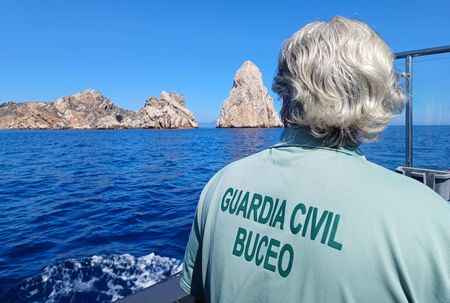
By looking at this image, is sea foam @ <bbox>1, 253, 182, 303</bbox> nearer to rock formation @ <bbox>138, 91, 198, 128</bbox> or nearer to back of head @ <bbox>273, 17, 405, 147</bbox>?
back of head @ <bbox>273, 17, 405, 147</bbox>

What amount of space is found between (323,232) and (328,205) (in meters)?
0.08

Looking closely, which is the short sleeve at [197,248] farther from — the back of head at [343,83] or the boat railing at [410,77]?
the boat railing at [410,77]

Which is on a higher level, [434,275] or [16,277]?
[434,275]

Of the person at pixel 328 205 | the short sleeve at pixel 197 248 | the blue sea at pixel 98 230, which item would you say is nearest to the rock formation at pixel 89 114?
the blue sea at pixel 98 230

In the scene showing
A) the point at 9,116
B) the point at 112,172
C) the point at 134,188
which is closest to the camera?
the point at 134,188

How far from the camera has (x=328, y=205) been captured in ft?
2.72

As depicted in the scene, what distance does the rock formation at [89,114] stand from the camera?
370 ft

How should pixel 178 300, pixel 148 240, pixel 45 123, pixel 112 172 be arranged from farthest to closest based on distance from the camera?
1. pixel 45 123
2. pixel 112 172
3. pixel 148 240
4. pixel 178 300

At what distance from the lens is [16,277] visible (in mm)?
4480

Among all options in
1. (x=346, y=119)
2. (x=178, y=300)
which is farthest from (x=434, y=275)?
(x=178, y=300)

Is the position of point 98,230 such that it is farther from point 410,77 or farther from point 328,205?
point 328,205

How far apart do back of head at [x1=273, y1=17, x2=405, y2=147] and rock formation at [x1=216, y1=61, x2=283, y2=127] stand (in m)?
101

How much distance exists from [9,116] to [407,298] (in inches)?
6817

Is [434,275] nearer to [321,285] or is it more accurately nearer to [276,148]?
[321,285]
